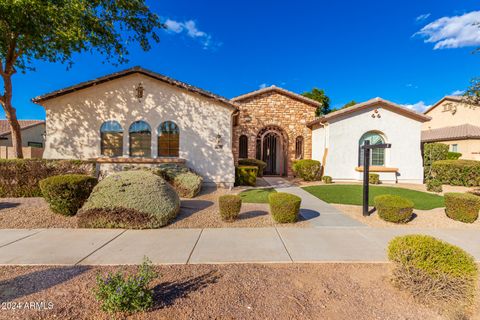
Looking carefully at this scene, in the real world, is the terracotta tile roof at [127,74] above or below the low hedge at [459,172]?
above

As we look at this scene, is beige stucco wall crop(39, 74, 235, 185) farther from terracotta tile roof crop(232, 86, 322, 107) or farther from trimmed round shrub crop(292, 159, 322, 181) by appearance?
terracotta tile roof crop(232, 86, 322, 107)

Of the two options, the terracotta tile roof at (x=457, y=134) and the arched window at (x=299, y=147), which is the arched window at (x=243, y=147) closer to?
the arched window at (x=299, y=147)

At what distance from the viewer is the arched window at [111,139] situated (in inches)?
422

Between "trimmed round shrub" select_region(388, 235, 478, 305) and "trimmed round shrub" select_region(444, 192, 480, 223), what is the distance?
4.76 m

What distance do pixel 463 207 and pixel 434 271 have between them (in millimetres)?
5251

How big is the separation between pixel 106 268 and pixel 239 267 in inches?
89.4

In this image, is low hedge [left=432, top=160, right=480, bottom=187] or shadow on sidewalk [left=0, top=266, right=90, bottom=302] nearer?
shadow on sidewalk [left=0, top=266, right=90, bottom=302]

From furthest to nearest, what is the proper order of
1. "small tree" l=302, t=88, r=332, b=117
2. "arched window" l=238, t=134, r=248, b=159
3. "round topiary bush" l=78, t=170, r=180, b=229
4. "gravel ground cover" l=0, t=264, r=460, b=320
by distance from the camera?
"small tree" l=302, t=88, r=332, b=117
"arched window" l=238, t=134, r=248, b=159
"round topiary bush" l=78, t=170, r=180, b=229
"gravel ground cover" l=0, t=264, r=460, b=320

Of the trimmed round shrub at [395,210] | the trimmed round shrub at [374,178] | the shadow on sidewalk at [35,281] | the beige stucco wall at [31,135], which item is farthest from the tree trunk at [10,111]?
the beige stucco wall at [31,135]

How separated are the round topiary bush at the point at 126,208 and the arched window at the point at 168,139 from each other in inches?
204

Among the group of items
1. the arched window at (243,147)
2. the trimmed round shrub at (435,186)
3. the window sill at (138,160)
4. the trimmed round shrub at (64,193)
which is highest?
the arched window at (243,147)

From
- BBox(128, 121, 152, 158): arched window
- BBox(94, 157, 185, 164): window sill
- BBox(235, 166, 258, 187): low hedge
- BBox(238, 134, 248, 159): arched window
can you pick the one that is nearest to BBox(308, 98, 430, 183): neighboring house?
BBox(235, 166, 258, 187): low hedge

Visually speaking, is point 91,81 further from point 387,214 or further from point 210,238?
point 387,214

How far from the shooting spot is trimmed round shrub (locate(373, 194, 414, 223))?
5.96m
